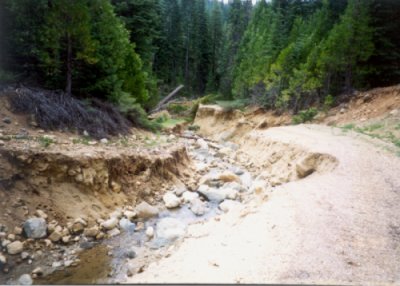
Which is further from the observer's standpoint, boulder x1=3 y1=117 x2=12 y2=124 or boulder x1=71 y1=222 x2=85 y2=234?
boulder x1=3 y1=117 x2=12 y2=124

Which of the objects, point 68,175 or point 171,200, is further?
point 171,200

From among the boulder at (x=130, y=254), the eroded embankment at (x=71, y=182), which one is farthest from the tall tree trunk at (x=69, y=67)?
the boulder at (x=130, y=254)

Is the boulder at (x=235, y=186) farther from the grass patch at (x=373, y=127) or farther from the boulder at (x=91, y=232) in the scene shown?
the grass patch at (x=373, y=127)

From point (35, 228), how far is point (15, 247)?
554mm

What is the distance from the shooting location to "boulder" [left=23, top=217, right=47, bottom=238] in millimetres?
5734

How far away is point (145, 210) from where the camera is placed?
764 centimetres

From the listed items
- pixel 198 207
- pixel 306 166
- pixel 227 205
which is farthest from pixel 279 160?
pixel 198 207

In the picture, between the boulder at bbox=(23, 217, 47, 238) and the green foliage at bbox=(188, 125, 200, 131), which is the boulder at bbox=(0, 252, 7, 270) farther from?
the green foliage at bbox=(188, 125, 200, 131)

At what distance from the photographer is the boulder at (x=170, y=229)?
6508mm

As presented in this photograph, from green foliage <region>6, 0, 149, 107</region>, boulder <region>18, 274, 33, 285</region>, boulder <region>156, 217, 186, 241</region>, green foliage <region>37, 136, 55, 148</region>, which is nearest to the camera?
boulder <region>18, 274, 33, 285</region>

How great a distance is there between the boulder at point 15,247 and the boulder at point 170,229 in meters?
2.90

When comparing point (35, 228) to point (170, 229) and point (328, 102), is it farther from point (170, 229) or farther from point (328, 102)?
point (328, 102)

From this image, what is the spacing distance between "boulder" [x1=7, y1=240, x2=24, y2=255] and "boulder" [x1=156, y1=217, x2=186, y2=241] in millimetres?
2896

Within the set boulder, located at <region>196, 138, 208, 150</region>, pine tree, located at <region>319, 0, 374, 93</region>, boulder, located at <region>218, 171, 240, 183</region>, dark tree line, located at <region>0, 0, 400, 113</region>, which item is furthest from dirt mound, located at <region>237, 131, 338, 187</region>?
pine tree, located at <region>319, 0, 374, 93</region>
